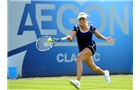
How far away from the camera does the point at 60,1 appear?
10.1 m

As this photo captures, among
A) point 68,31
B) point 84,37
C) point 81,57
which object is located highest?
point 68,31

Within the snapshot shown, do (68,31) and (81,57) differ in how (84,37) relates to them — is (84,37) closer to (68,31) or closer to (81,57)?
(81,57)

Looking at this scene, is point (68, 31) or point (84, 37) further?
point (68, 31)

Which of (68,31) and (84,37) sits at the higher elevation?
(68,31)

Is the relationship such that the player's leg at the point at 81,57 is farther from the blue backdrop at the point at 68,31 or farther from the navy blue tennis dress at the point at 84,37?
the blue backdrop at the point at 68,31

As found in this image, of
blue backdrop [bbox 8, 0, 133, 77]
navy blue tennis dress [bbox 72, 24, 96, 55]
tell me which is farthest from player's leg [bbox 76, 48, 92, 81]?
blue backdrop [bbox 8, 0, 133, 77]

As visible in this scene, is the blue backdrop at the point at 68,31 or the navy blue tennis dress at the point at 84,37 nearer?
the navy blue tennis dress at the point at 84,37

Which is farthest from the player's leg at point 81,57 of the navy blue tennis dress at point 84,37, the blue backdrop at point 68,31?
the blue backdrop at point 68,31

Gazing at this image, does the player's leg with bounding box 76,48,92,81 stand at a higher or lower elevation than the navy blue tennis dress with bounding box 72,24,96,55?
lower

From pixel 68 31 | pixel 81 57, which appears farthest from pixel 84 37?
pixel 68 31

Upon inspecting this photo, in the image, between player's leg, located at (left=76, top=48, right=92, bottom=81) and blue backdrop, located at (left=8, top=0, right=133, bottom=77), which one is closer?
player's leg, located at (left=76, top=48, right=92, bottom=81)

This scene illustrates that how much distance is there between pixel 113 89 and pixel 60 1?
456 cm

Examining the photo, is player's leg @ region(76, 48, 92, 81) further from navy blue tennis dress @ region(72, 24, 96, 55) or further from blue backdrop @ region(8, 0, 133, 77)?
blue backdrop @ region(8, 0, 133, 77)

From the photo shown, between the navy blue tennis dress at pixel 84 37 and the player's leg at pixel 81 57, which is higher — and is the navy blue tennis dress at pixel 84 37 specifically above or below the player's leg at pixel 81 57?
above
